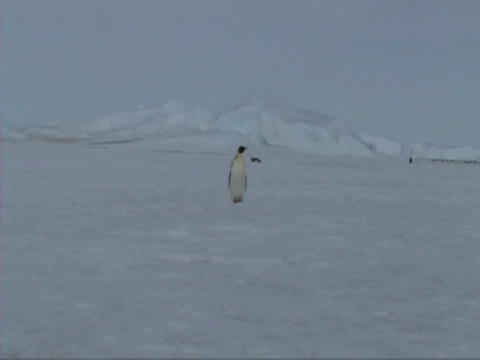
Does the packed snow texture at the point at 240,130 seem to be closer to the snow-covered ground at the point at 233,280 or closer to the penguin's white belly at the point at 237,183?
the penguin's white belly at the point at 237,183

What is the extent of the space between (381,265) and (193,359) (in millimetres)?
2855

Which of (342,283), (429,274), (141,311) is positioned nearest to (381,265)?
(429,274)

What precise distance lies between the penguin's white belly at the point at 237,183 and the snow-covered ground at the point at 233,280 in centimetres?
67

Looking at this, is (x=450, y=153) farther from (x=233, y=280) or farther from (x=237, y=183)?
(x=233, y=280)

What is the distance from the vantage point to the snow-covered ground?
3529 mm

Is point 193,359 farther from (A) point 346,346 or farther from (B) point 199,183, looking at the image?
(B) point 199,183

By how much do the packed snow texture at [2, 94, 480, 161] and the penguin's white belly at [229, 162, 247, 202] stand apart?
1815 inches

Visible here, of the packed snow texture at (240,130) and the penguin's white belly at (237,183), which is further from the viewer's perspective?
the packed snow texture at (240,130)

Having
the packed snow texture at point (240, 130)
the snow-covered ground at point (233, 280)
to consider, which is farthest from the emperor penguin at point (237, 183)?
the packed snow texture at point (240, 130)

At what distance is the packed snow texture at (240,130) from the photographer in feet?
194

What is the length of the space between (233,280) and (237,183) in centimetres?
579

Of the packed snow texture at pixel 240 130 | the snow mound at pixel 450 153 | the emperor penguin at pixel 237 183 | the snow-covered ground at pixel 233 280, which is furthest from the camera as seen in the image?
the snow mound at pixel 450 153

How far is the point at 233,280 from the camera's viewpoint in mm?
5016

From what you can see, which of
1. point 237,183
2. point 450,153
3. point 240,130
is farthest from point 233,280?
Answer: point 450,153
